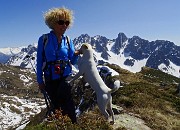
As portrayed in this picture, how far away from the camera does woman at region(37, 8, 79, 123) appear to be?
8273mm

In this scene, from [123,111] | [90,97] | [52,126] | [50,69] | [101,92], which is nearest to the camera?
[50,69]

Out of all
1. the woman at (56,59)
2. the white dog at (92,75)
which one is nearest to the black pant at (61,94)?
the woman at (56,59)

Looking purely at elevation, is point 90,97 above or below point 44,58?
below

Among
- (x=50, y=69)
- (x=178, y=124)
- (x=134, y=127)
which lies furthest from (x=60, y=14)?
(x=178, y=124)

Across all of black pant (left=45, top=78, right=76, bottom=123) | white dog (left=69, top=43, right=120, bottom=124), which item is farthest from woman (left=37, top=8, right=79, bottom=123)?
white dog (left=69, top=43, right=120, bottom=124)

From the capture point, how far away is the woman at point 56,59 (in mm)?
8273

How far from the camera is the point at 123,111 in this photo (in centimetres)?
1611

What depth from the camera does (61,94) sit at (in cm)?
844

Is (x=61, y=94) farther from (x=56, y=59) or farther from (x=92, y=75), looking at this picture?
(x=92, y=75)

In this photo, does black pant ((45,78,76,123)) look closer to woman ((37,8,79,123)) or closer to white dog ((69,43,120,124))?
woman ((37,8,79,123))

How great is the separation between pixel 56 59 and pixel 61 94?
93 cm

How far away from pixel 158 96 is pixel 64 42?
13.7m

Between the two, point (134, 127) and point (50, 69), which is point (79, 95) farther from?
point (50, 69)

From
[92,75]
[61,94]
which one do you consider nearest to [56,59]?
[61,94]
